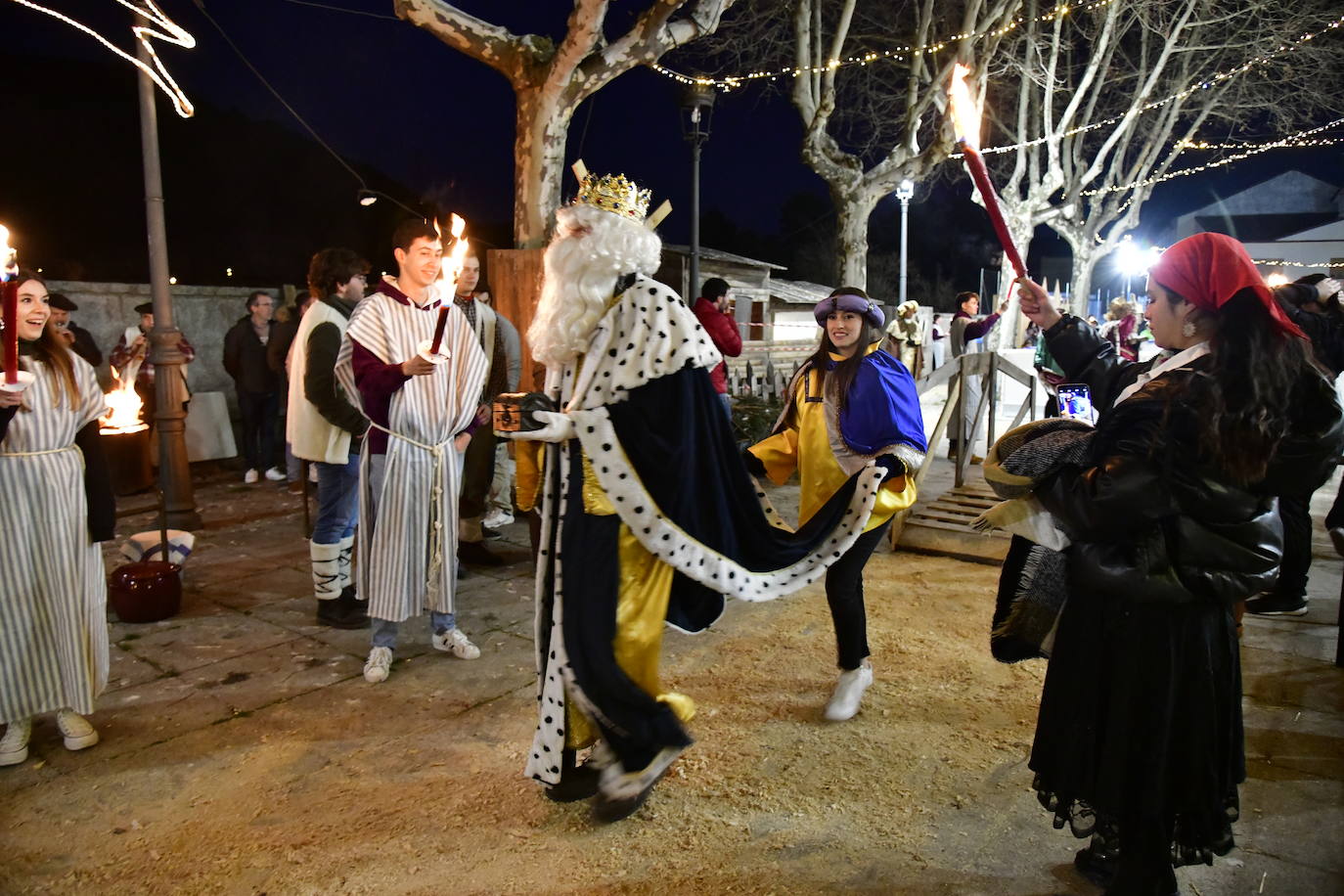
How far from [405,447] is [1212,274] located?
341cm

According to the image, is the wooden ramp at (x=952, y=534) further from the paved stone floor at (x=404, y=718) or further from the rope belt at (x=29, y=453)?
the rope belt at (x=29, y=453)

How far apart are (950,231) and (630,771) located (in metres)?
59.6

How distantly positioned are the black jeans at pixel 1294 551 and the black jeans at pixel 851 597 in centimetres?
290

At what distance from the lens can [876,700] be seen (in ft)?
13.6

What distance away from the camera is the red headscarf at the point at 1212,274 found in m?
2.29

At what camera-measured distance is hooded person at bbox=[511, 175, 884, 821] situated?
300cm

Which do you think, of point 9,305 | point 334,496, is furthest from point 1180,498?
point 334,496

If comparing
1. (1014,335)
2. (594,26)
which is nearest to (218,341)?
(594,26)

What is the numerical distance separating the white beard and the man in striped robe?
4.53 feet

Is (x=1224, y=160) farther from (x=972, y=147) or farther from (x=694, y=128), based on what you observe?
(x=972, y=147)

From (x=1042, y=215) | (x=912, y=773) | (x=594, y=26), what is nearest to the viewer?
(x=912, y=773)

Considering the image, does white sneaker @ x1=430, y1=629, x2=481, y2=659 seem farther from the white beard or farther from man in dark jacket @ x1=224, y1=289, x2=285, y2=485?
man in dark jacket @ x1=224, y1=289, x2=285, y2=485

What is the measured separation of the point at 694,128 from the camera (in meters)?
11.4

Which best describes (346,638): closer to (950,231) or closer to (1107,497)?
(1107,497)
